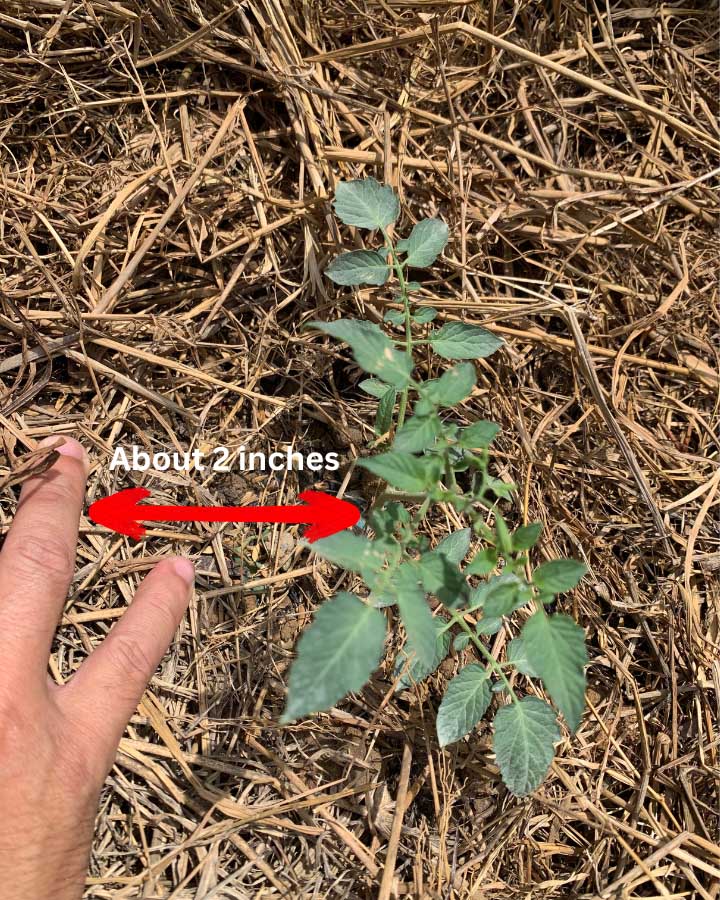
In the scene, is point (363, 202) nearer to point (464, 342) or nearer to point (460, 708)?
point (464, 342)

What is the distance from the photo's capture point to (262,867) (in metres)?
1.40

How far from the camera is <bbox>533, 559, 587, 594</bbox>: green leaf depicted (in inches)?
38.8

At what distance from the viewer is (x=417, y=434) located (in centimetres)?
Result: 100

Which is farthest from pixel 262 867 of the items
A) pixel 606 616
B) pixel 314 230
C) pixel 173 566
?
pixel 314 230

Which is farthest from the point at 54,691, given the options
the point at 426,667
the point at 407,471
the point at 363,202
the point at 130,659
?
the point at 363,202

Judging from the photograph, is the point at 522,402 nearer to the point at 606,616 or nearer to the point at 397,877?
the point at 606,616

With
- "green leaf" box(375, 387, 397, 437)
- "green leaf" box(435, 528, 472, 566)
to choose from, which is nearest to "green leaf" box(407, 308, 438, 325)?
"green leaf" box(375, 387, 397, 437)

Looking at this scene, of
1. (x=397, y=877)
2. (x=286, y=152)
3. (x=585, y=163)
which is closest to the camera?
(x=397, y=877)

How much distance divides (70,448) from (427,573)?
0.84 m

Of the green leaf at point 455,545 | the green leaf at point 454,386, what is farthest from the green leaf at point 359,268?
the green leaf at point 455,545

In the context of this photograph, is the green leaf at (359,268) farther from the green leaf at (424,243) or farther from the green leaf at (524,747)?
the green leaf at (524,747)

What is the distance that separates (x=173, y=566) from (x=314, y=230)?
73cm

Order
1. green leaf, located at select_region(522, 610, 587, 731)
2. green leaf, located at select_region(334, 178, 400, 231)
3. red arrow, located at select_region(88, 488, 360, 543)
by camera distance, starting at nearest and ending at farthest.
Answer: green leaf, located at select_region(522, 610, 587, 731) → green leaf, located at select_region(334, 178, 400, 231) → red arrow, located at select_region(88, 488, 360, 543)

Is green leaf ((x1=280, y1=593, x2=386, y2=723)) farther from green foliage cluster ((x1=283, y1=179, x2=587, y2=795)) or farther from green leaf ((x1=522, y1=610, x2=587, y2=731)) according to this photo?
green leaf ((x1=522, y1=610, x2=587, y2=731))
